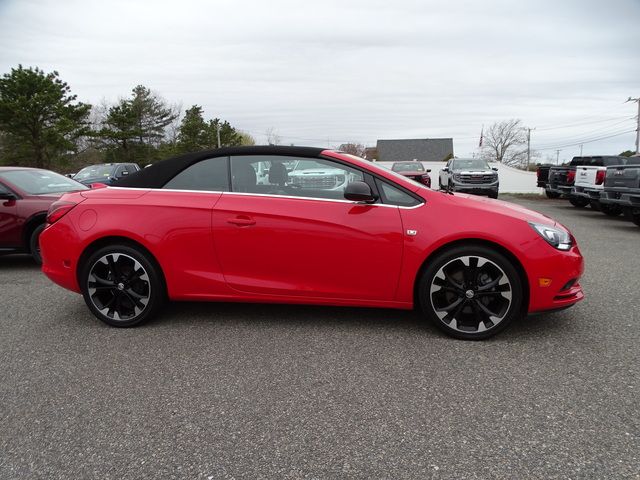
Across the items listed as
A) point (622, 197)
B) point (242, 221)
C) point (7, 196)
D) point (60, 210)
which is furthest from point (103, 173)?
point (622, 197)

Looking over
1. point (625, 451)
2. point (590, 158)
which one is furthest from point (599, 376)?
point (590, 158)

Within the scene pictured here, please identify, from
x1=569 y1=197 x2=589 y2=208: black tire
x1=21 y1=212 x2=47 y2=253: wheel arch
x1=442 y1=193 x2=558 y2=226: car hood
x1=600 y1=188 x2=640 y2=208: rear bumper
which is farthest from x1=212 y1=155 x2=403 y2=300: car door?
x1=569 y1=197 x2=589 y2=208: black tire

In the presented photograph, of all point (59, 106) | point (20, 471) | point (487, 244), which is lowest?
point (20, 471)

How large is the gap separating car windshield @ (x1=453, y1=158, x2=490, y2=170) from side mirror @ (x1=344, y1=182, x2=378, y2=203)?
17.7 metres

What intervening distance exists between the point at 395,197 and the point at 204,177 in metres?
1.64

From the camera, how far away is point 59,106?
35219mm

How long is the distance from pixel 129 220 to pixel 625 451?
374 centimetres

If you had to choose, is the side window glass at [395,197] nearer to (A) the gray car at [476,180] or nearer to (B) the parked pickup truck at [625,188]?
(B) the parked pickup truck at [625,188]

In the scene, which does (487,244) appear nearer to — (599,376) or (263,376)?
(599,376)

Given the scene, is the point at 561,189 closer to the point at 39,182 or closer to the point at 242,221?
the point at 242,221

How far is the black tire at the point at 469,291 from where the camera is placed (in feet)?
11.9

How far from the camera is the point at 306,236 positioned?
3793 mm

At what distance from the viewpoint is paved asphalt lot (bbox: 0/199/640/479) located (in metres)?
2.28

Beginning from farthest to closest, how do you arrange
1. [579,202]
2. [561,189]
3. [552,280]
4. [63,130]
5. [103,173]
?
Answer: [63,130], [103,173], [579,202], [561,189], [552,280]
